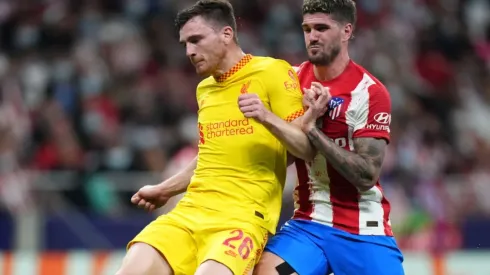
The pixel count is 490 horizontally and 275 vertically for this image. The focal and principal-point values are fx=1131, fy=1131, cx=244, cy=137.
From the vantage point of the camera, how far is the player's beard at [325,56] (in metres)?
6.65

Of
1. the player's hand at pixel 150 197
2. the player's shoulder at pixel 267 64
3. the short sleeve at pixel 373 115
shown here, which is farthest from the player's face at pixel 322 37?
the player's hand at pixel 150 197

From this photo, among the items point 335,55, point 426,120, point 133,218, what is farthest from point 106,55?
point 335,55

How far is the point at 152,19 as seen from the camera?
16172 mm

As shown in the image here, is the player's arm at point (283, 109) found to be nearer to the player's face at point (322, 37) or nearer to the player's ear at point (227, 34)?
the player's face at point (322, 37)

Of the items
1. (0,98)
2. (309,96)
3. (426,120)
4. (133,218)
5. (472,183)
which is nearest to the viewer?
(309,96)

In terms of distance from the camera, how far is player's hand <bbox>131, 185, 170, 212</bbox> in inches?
276

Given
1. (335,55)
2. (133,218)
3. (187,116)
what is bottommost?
(133,218)

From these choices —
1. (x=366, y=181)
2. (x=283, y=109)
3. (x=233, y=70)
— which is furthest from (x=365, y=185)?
(x=233, y=70)

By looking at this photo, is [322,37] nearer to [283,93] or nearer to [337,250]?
[283,93]

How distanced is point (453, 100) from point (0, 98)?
6568 mm

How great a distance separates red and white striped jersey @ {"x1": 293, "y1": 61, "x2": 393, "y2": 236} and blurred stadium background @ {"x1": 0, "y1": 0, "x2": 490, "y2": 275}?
14.5ft

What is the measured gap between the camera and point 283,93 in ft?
21.5

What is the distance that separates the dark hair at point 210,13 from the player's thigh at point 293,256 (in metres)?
1.24

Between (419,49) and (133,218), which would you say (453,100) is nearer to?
(419,49)
